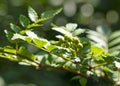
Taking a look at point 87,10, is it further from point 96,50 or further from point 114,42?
point 96,50

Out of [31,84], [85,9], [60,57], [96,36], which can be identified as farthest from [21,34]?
Result: [85,9]

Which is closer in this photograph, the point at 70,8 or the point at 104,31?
the point at 104,31

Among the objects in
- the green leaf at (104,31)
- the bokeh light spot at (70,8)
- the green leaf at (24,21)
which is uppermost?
the bokeh light spot at (70,8)

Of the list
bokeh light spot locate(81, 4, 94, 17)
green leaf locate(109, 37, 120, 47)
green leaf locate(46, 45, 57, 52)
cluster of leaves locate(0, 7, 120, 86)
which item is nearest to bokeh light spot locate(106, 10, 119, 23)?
bokeh light spot locate(81, 4, 94, 17)

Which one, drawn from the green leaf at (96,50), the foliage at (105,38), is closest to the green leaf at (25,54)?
the green leaf at (96,50)

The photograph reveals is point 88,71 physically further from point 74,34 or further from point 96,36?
point 96,36

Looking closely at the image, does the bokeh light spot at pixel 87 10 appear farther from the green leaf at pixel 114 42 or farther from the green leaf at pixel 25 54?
the green leaf at pixel 25 54

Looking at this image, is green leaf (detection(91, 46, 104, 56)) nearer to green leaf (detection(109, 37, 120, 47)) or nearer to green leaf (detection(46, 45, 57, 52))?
green leaf (detection(46, 45, 57, 52))

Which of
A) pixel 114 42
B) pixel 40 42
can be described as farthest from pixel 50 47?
pixel 114 42
